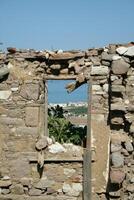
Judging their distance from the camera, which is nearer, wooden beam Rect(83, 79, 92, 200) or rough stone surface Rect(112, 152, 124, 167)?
rough stone surface Rect(112, 152, 124, 167)

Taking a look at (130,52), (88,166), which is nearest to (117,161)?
(88,166)

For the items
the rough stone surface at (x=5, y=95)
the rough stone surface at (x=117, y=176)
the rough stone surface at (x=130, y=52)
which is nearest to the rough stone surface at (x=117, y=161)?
the rough stone surface at (x=117, y=176)

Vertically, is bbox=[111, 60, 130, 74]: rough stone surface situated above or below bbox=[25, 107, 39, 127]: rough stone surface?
above

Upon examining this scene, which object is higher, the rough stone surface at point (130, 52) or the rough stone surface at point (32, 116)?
the rough stone surface at point (130, 52)

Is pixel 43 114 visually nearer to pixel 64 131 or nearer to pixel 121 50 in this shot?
pixel 64 131

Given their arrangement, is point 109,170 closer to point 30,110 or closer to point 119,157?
point 119,157

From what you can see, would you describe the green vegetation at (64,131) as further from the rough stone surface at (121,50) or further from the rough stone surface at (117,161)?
the rough stone surface at (121,50)

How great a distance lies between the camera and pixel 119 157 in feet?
23.0

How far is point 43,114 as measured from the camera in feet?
24.8

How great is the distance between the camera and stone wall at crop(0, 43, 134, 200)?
7113mm

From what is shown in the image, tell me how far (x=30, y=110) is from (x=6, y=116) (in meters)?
0.47

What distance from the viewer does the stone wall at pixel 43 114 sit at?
7113mm

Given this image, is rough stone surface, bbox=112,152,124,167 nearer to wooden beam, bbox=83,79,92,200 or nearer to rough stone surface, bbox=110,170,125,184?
rough stone surface, bbox=110,170,125,184

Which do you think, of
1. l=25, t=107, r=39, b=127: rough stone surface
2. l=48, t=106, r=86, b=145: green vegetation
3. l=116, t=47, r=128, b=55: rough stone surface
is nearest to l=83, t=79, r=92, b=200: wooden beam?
l=48, t=106, r=86, b=145: green vegetation
